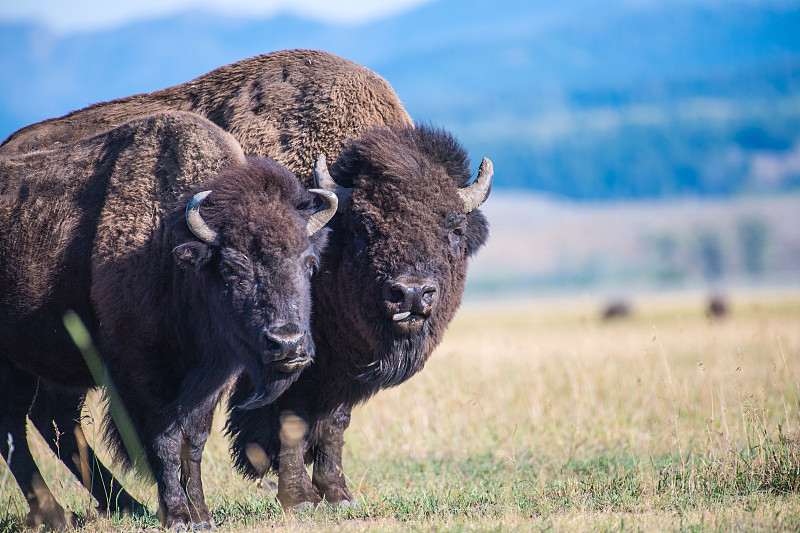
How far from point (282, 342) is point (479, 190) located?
7.79 feet

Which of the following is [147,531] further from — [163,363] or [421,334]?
[421,334]

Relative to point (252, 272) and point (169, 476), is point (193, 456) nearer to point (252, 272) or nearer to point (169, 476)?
point (169, 476)

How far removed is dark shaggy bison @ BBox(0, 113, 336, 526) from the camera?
530 centimetres

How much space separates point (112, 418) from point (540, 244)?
115 meters

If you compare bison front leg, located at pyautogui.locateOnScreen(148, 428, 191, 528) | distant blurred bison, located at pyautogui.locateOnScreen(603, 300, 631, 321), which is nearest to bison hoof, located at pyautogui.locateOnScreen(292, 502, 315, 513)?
bison front leg, located at pyautogui.locateOnScreen(148, 428, 191, 528)

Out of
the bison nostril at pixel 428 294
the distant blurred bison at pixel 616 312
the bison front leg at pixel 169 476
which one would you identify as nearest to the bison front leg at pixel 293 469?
the bison front leg at pixel 169 476

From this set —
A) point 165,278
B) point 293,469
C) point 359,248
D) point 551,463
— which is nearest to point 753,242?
point 551,463

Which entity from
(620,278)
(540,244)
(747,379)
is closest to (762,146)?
(540,244)

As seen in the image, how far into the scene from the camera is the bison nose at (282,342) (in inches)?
197

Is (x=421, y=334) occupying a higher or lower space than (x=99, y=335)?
lower

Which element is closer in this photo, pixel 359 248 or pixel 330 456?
pixel 359 248

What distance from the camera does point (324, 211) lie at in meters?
5.79

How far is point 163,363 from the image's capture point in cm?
563

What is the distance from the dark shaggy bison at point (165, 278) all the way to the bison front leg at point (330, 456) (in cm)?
74
